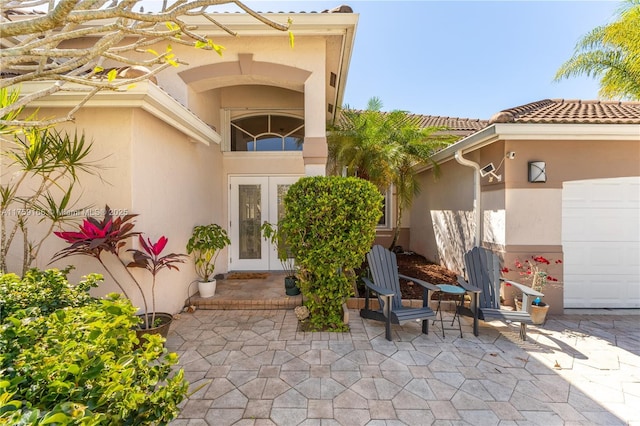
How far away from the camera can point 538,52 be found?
30.1 feet

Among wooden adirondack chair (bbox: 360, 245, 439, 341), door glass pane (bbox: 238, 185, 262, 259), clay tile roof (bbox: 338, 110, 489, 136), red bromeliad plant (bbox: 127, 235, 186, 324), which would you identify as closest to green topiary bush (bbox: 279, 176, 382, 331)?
wooden adirondack chair (bbox: 360, 245, 439, 341)

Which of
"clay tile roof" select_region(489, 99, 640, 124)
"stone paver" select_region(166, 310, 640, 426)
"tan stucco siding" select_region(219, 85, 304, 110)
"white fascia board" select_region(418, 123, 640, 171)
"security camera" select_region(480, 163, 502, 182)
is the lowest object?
"stone paver" select_region(166, 310, 640, 426)

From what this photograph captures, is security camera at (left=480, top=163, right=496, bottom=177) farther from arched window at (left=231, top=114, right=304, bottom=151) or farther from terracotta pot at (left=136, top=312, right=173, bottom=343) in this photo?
terracotta pot at (left=136, top=312, right=173, bottom=343)

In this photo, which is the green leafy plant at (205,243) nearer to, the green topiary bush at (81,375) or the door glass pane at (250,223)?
the door glass pane at (250,223)

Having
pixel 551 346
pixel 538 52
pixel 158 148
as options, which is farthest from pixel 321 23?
pixel 538 52

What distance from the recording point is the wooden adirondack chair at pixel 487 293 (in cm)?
462

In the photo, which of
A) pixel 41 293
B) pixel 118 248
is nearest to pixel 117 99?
pixel 118 248

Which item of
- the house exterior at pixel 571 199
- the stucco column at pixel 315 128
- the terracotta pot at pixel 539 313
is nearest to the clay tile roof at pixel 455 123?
the house exterior at pixel 571 199

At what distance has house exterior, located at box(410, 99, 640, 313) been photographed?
18.5 ft

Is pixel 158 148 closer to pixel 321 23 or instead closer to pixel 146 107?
pixel 146 107

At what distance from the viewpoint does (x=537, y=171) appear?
568 centimetres

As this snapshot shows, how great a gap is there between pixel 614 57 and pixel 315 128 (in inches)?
352

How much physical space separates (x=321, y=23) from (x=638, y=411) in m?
7.57

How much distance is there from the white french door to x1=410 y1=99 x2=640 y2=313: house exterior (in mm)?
5440
